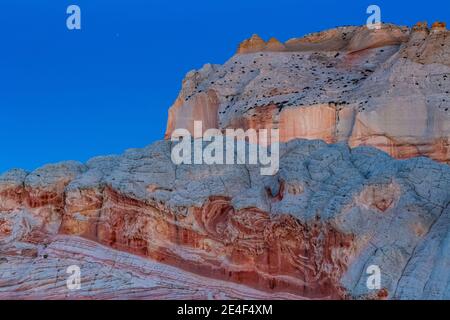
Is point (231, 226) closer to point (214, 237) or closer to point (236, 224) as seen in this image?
point (236, 224)

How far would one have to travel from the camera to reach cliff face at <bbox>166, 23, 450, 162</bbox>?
91.2 feet

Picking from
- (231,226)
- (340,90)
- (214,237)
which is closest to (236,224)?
(231,226)

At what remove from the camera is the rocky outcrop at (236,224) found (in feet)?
51.2

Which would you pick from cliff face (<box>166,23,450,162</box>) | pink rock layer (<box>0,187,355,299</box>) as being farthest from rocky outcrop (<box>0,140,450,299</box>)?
cliff face (<box>166,23,450,162</box>)

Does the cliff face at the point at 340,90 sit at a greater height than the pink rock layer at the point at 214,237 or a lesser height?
greater

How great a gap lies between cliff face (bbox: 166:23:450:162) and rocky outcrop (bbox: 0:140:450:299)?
8679 millimetres

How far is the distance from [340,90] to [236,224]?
14.0m

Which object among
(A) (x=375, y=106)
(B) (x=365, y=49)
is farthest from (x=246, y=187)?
(B) (x=365, y=49)

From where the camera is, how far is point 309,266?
55.9 ft

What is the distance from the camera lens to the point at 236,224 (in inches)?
730

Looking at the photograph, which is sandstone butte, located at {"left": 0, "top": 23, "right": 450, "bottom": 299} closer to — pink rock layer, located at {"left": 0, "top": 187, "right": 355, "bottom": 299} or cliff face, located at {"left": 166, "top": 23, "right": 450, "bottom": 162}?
pink rock layer, located at {"left": 0, "top": 187, "right": 355, "bottom": 299}

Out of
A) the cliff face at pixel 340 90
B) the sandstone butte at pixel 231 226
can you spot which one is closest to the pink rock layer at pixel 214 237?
the sandstone butte at pixel 231 226

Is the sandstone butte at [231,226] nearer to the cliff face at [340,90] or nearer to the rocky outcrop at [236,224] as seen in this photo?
the rocky outcrop at [236,224]

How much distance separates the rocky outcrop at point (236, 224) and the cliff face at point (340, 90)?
8.68m
